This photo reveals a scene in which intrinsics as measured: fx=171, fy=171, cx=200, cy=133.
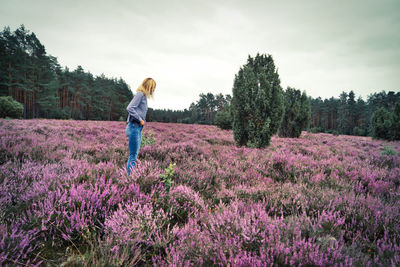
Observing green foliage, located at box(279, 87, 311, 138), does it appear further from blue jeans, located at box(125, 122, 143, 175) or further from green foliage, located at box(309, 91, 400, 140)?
green foliage, located at box(309, 91, 400, 140)

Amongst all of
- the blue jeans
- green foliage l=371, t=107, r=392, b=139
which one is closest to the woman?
the blue jeans

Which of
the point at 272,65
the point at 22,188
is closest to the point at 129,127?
the point at 22,188

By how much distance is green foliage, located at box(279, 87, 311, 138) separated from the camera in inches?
734

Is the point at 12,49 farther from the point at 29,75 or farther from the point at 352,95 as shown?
the point at 352,95

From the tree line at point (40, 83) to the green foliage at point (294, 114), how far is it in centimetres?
Answer: 4463

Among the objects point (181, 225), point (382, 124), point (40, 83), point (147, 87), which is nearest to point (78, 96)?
point (40, 83)

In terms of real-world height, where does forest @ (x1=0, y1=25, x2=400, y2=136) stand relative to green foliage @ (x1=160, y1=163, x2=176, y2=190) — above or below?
above

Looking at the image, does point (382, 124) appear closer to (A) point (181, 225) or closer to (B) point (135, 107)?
(B) point (135, 107)

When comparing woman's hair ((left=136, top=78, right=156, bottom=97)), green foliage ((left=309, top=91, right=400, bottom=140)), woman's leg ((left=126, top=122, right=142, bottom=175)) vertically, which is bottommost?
woman's leg ((left=126, top=122, right=142, bottom=175))

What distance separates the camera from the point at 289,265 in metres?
1.30

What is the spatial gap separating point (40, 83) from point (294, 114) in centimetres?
4878

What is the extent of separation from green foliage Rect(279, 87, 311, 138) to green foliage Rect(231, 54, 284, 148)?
10.7 metres

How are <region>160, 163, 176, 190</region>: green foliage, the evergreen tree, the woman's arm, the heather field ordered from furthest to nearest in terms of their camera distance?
1. the evergreen tree
2. the woman's arm
3. <region>160, 163, 176, 190</region>: green foliage
4. the heather field

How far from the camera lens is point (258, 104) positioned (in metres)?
9.20
